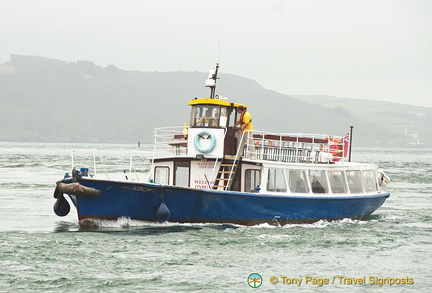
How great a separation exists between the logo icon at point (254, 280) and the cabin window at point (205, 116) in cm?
918

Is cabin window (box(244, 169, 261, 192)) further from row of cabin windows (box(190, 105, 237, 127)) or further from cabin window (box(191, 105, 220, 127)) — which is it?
cabin window (box(191, 105, 220, 127))

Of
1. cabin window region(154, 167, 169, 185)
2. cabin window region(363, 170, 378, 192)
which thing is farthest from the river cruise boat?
cabin window region(363, 170, 378, 192)

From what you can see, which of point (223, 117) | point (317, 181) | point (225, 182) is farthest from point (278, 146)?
point (225, 182)

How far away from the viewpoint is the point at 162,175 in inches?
1163

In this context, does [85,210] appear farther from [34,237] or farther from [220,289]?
[220,289]

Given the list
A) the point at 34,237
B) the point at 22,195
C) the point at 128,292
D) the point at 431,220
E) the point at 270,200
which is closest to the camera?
the point at 128,292

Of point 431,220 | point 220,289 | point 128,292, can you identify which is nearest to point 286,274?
point 220,289

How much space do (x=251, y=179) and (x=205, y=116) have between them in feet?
9.89

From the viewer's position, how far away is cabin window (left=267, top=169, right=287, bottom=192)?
94.4 ft

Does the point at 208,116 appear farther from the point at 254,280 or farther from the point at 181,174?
the point at 254,280

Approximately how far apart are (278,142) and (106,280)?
38.1 ft

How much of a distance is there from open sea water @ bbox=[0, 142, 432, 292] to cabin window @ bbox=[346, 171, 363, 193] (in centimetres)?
145

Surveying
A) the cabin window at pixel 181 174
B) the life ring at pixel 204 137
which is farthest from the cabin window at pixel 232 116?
the cabin window at pixel 181 174

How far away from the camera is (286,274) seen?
71.3ft
